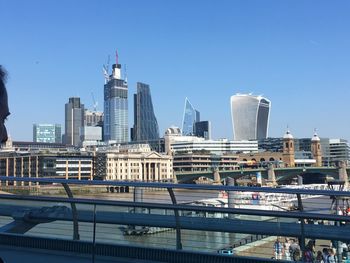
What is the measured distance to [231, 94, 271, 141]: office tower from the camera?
175375 mm

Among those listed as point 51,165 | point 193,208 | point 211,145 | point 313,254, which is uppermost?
point 211,145

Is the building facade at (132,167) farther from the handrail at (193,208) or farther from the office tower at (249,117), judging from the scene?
the handrail at (193,208)

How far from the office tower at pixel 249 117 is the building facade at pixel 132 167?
2842 inches

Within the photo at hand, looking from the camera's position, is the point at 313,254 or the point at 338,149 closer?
the point at 313,254

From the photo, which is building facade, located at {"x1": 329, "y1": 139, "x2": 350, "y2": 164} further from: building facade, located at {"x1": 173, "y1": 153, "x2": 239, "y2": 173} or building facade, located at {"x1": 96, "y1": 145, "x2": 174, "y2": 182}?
building facade, located at {"x1": 96, "y1": 145, "x2": 174, "y2": 182}

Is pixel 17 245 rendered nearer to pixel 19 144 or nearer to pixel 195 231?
pixel 195 231

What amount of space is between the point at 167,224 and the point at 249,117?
581ft

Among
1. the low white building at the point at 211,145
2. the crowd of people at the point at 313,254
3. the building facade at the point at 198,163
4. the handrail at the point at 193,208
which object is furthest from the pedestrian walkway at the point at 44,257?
the low white building at the point at 211,145

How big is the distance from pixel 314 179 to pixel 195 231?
120 metres

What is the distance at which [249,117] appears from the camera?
179500 mm

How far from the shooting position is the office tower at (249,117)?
175 m

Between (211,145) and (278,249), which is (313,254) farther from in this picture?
(211,145)

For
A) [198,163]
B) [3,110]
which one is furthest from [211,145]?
[3,110]

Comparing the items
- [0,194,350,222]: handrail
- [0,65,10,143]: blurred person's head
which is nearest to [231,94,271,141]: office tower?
[0,194,350,222]: handrail
